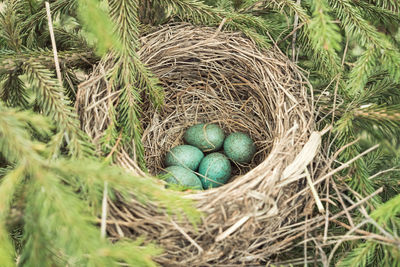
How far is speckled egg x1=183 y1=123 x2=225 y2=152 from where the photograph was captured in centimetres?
222

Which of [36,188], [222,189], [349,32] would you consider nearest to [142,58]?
[222,189]

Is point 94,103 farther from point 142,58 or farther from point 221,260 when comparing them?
point 221,260

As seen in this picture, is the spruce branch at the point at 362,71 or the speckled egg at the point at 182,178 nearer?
the spruce branch at the point at 362,71

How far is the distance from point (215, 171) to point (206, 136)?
27cm

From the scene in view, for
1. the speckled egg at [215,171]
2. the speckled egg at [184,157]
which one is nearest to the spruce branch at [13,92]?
the speckled egg at [184,157]

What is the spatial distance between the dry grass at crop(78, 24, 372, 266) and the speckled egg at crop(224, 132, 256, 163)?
65mm

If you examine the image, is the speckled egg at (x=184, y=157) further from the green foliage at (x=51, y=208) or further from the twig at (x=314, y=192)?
the green foliage at (x=51, y=208)

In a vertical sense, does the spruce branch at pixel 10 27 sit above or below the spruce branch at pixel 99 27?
below

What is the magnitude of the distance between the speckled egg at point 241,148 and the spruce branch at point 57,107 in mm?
976

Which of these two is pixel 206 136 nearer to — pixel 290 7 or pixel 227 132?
pixel 227 132

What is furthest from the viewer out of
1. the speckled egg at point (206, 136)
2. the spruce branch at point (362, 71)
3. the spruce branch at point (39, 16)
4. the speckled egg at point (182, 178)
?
the speckled egg at point (206, 136)

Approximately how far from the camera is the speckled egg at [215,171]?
2.04 meters

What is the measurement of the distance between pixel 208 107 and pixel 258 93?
1.31 ft

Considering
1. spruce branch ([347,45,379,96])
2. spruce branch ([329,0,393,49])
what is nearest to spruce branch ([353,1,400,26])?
spruce branch ([329,0,393,49])
